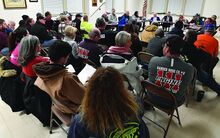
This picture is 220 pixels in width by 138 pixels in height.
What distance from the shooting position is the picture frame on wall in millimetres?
6922

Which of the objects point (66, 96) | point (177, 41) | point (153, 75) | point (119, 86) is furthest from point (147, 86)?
point (119, 86)

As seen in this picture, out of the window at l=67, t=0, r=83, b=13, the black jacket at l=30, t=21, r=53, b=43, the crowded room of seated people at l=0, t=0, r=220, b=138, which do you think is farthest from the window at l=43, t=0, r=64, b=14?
the crowded room of seated people at l=0, t=0, r=220, b=138

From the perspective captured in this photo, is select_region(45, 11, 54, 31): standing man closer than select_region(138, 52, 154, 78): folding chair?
No

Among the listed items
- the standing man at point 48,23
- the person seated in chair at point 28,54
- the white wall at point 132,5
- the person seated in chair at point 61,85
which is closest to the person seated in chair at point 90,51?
Result: the person seated in chair at point 28,54

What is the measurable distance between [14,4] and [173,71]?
6.90m

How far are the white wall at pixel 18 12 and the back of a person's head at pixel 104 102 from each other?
7219 millimetres

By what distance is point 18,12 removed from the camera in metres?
7.32

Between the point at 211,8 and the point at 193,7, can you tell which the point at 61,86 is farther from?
the point at 193,7

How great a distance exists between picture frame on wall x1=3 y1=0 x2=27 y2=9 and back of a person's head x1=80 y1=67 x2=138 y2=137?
727 centimetres

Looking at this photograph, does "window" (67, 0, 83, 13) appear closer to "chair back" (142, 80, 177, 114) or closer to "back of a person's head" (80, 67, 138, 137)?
"chair back" (142, 80, 177, 114)

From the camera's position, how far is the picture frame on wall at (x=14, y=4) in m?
6.92

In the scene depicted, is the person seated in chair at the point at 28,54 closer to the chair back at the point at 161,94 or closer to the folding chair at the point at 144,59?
the chair back at the point at 161,94

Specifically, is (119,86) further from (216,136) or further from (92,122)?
(216,136)

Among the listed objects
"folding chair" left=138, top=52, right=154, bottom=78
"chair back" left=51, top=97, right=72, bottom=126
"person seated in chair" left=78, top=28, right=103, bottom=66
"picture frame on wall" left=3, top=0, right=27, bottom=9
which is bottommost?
"chair back" left=51, top=97, right=72, bottom=126
